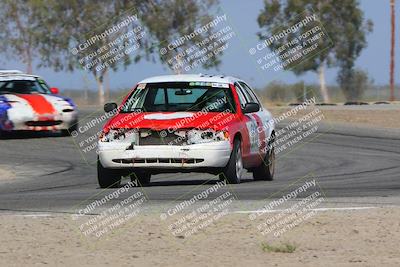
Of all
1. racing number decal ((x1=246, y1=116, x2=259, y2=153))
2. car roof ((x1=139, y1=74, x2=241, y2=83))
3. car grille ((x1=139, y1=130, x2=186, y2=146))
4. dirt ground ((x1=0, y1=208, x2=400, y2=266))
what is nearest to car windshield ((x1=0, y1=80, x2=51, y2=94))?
car roof ((x1=139, y1=74, x2=241, y2=83))

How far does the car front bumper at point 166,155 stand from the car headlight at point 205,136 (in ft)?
0.19

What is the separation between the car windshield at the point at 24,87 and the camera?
26.2 metres

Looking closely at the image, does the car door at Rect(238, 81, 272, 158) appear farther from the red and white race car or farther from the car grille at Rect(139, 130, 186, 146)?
the car grille at Rect(139, 130, 186, 146)

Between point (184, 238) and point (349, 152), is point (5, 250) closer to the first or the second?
point (184, 238)

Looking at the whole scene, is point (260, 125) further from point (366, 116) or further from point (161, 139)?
point (366, 116)

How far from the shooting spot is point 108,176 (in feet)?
49.0

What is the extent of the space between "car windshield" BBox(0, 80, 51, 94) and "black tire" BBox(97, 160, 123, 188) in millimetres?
11652

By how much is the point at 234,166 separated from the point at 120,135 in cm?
162

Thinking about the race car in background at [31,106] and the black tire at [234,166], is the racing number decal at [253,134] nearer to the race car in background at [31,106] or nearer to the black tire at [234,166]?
the black tire at [234,166]

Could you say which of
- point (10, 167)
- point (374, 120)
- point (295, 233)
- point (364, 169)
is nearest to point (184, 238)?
point (295, 233)

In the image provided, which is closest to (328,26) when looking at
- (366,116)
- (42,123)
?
(366,116)

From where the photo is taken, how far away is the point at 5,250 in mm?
9406

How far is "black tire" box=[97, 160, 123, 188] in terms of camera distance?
→ 48.6 feet

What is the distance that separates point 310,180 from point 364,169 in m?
2.92
